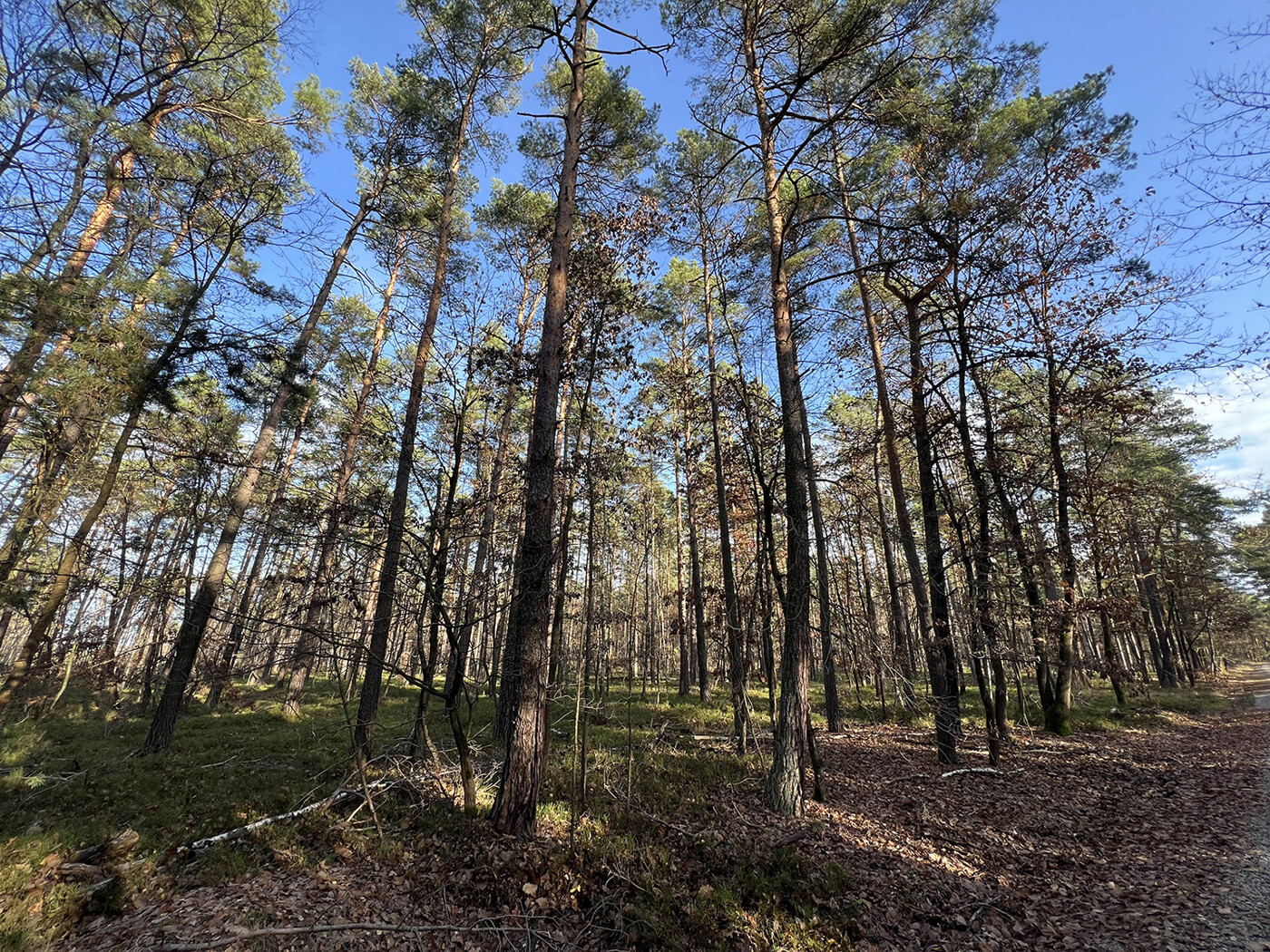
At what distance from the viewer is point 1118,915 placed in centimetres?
440

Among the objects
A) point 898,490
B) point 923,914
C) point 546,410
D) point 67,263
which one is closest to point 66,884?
point 546,410

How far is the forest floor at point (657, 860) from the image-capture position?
4.11 metres

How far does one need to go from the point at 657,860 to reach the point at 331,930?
124 inches

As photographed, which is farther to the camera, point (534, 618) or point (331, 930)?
point (534, 618)

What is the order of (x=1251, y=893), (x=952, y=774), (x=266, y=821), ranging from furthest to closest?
(x=952, y=774) → (x=266, y=821) → (x=1251, y=893)

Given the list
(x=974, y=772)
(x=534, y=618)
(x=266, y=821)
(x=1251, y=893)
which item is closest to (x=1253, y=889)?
(x=1251, y=893)

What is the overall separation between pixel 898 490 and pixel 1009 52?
9.06 m

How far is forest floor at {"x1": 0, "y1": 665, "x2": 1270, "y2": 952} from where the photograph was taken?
411cm

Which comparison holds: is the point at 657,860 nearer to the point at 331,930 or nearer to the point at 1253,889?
the point at 331,930

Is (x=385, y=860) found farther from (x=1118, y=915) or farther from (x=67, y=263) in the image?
(x=67, y=263)

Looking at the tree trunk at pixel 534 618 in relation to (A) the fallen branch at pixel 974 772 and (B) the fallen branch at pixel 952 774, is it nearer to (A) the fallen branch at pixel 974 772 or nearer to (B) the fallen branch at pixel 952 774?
(B) the fallen branch at pixel 952 774

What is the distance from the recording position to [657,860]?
5250mm

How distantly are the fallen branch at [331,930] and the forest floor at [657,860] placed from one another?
0.08 ft

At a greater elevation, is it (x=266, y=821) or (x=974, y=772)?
(x=266, y=821)
